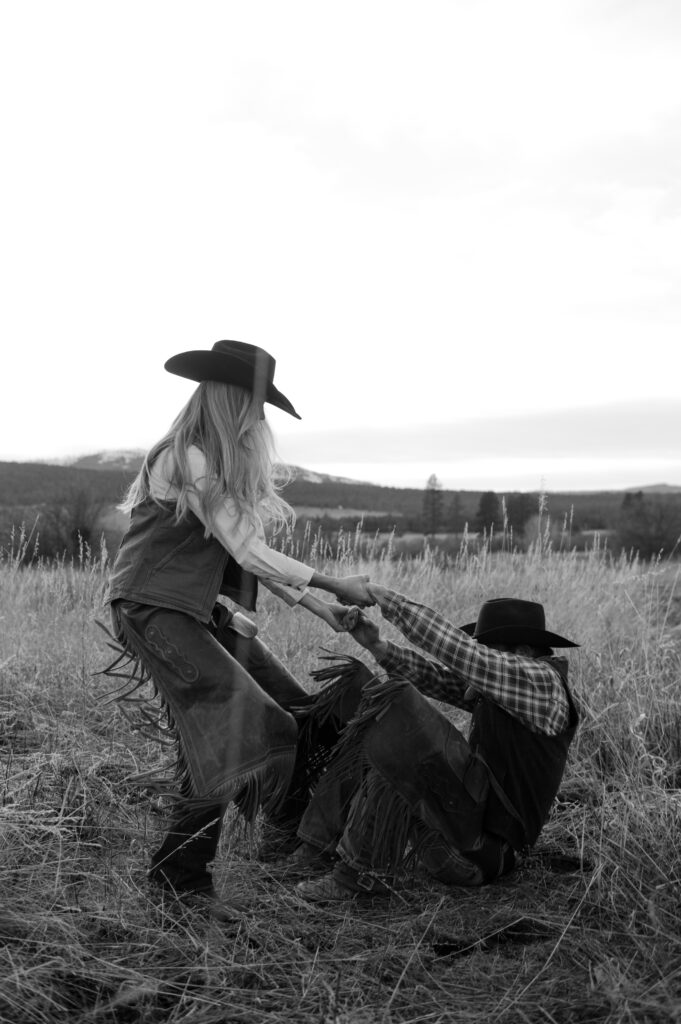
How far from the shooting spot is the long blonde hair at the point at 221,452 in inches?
114

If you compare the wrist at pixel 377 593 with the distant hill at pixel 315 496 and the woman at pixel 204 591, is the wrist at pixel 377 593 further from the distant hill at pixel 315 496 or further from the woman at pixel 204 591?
the distant hill at pixel 315 496

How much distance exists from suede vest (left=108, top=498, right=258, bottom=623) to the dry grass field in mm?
967

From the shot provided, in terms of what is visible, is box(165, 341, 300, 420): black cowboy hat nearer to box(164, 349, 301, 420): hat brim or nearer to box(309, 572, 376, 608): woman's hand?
box(164, 349, 301, 420): hat brim

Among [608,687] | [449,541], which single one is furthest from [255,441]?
[449,541]

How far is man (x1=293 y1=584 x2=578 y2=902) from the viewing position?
288 centimetres

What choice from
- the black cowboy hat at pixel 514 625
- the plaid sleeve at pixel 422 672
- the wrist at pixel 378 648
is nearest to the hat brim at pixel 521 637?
the black cowboy hat at pixel 514 625

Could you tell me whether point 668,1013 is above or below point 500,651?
below

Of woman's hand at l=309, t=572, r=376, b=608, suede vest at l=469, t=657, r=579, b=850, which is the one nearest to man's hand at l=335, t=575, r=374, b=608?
woman's hand at l=309, t=572, r=376, b=608

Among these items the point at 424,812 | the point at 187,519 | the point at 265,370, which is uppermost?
the point at 265,370

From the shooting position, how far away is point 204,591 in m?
2.91

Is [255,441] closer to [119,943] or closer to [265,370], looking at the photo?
[265,370]

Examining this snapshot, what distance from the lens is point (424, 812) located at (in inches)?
115

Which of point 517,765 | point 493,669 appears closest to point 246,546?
point 493,669

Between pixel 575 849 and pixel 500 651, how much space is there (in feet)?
Answer: 3.19
